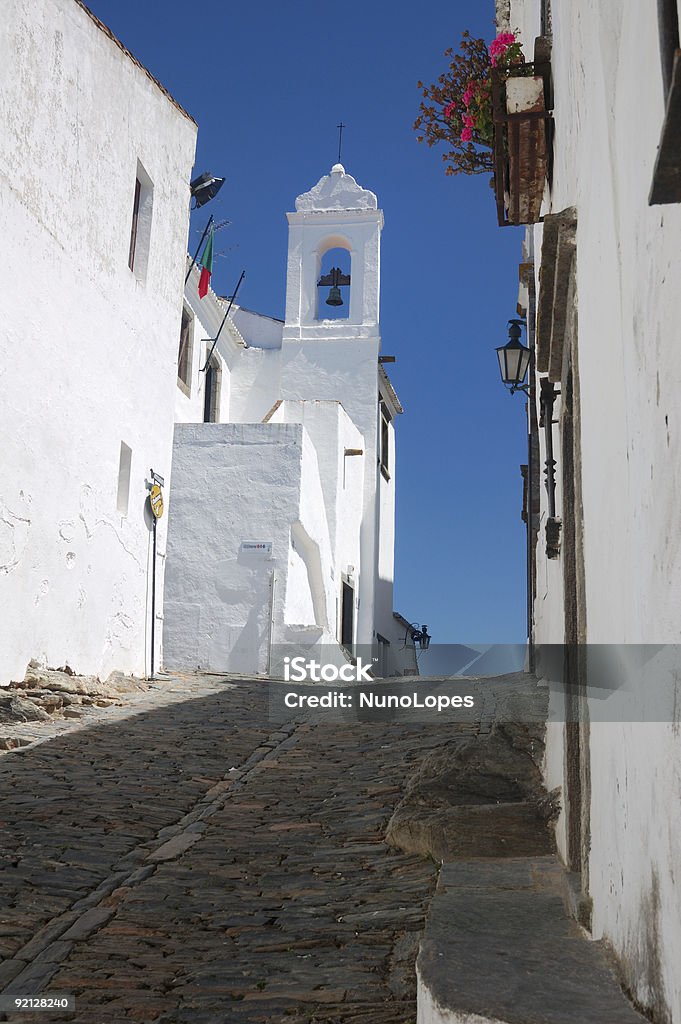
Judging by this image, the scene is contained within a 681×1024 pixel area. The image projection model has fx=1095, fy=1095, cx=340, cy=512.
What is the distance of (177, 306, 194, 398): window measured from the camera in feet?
70.3

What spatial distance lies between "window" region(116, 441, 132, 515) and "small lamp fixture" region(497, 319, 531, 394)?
16.4ft

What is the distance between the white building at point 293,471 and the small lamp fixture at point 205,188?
168cm

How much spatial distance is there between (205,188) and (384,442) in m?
6.89

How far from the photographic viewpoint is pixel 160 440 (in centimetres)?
1429

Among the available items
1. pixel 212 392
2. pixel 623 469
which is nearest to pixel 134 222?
pixel 212 392

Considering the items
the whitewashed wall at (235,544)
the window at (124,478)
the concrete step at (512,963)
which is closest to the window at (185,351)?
the whitewashed wall at (235,544)

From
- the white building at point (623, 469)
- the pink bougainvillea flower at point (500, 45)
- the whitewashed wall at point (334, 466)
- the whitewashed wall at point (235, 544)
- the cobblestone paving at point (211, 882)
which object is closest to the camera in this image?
the white building at point (623, 469)

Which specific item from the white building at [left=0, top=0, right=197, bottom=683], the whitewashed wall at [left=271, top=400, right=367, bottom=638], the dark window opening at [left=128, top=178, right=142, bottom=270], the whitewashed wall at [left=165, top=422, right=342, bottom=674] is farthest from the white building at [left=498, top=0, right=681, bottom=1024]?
the whitewashed wall at [left=271, top=400, right=367, bottom=638]

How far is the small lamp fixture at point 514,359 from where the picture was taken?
10.1 meters

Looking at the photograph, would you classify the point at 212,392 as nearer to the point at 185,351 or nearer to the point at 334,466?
the point at 185,351

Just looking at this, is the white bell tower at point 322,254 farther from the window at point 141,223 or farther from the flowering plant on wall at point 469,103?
the flowering plant on wall at point 469,103

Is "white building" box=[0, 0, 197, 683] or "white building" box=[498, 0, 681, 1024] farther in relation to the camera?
"white building" box=[0, 0, 197, 683]

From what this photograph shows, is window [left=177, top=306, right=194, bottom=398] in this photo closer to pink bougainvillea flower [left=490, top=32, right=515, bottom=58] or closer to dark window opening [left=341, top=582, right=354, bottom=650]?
dark window opening [left=341, top=582, right=354, bottom=650]

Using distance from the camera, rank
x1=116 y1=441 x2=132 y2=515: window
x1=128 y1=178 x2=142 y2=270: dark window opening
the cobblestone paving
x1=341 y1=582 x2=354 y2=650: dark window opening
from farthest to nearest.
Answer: x1=341 y1=582 x2=354 y2=650: dark window opening, x1=128 y1=178 x2=142 y2=270: dark window opening, x1=116 y1=441 x2=132 y2=515: window, the cobblestone paving
